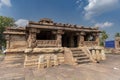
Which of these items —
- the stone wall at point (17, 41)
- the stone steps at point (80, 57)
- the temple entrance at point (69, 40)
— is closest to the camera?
the stone steps at point (80, 57)

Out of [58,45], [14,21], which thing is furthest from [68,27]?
[14,21]

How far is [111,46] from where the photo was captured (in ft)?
89.5

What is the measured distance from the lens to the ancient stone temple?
999 cm

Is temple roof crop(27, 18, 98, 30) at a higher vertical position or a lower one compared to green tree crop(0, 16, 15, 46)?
lower

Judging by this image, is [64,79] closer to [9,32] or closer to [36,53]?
[36,53]

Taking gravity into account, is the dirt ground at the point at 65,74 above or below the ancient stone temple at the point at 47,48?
below

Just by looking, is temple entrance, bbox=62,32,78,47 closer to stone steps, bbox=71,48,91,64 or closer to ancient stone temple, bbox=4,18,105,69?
ancient stone temple, bbox=4,18,105,69

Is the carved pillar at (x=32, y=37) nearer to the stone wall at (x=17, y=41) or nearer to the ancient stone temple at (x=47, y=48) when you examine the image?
the ancient stone temple at (x=47, y=48)

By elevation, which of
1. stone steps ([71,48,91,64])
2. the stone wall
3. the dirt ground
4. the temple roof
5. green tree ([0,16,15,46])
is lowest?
the dirt ground

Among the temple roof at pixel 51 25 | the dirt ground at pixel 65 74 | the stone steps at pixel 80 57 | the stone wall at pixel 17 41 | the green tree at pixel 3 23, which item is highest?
the green tree at pixel 3 23

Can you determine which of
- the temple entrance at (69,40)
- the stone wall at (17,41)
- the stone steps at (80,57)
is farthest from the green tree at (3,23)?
the stone steps at (80,57)

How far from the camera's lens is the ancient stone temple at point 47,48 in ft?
32.8

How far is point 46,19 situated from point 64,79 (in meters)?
8.85

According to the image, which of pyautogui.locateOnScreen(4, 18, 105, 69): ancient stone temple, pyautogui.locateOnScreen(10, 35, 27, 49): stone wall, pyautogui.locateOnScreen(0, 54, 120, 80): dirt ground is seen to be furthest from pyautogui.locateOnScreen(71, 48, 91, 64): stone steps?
pyautogui.locateOnScreen(10, 35, 27, 49): stone wall
